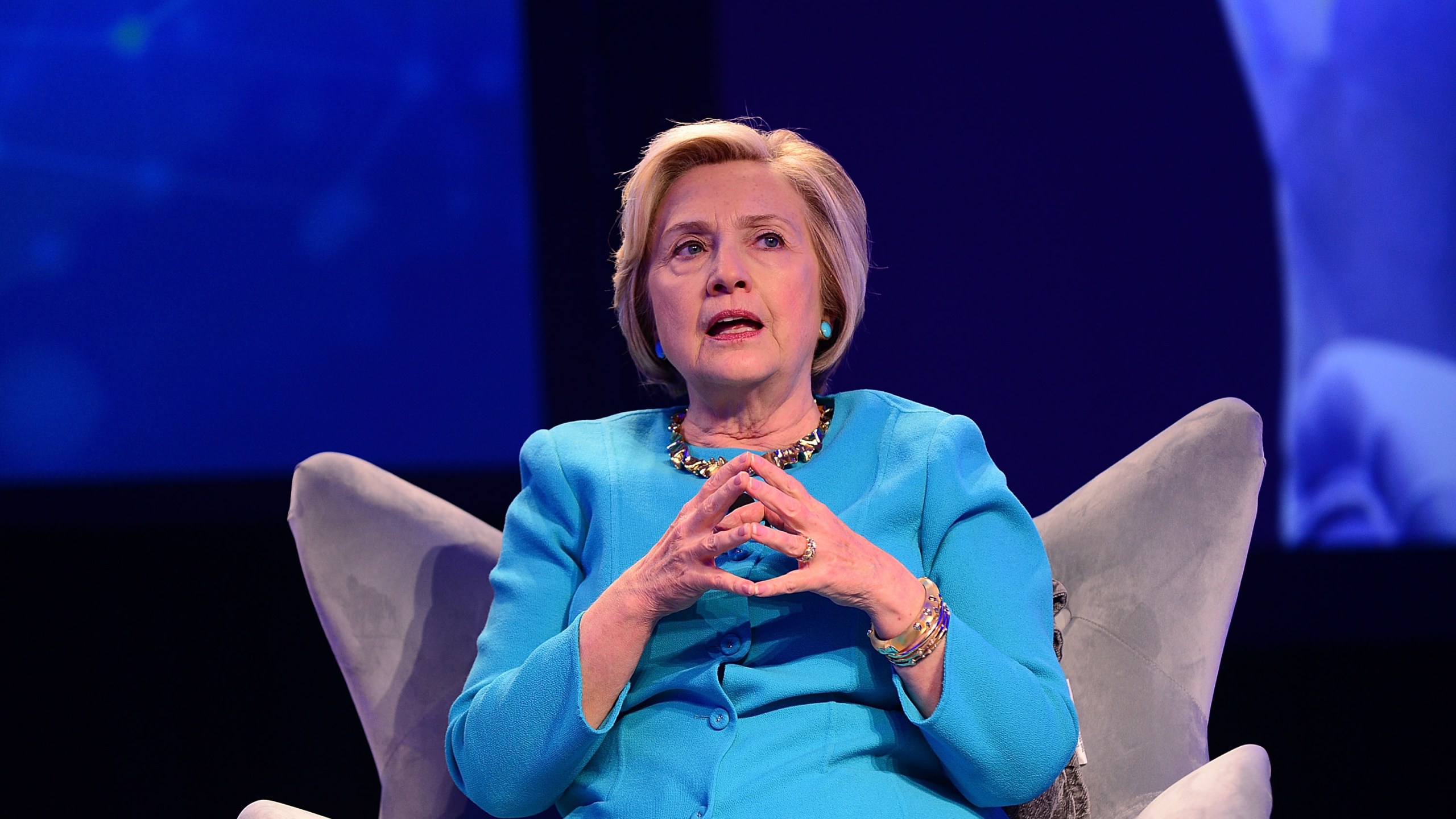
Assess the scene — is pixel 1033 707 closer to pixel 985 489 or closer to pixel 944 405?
pixel 985 489

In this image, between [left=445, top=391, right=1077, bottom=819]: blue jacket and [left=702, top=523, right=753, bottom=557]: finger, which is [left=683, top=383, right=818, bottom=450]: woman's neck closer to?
[left=445, top=391, right=1077, bottom=819]: blue jacket

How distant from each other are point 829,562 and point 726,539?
0.11 metres

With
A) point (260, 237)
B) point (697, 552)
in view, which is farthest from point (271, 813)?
point (260, 237)

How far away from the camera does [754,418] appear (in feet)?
5.41

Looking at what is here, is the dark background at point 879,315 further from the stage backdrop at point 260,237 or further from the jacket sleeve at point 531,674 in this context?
the jacket sleeve at point 531,674

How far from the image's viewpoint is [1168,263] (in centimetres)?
290

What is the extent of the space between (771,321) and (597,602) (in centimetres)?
43

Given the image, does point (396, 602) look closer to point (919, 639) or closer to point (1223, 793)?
point (919, 639)

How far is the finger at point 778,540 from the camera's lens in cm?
128

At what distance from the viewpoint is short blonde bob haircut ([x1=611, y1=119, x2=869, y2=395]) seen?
1.66 meters

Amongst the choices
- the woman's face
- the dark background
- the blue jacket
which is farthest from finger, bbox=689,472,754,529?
the dark background

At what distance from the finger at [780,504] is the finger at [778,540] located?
0.07 ft

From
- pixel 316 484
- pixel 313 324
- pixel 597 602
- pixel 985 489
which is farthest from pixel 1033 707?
pixel 313 324

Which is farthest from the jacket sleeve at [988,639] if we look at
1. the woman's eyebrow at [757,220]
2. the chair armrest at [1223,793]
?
the woman's eyebrow at [757,220]
